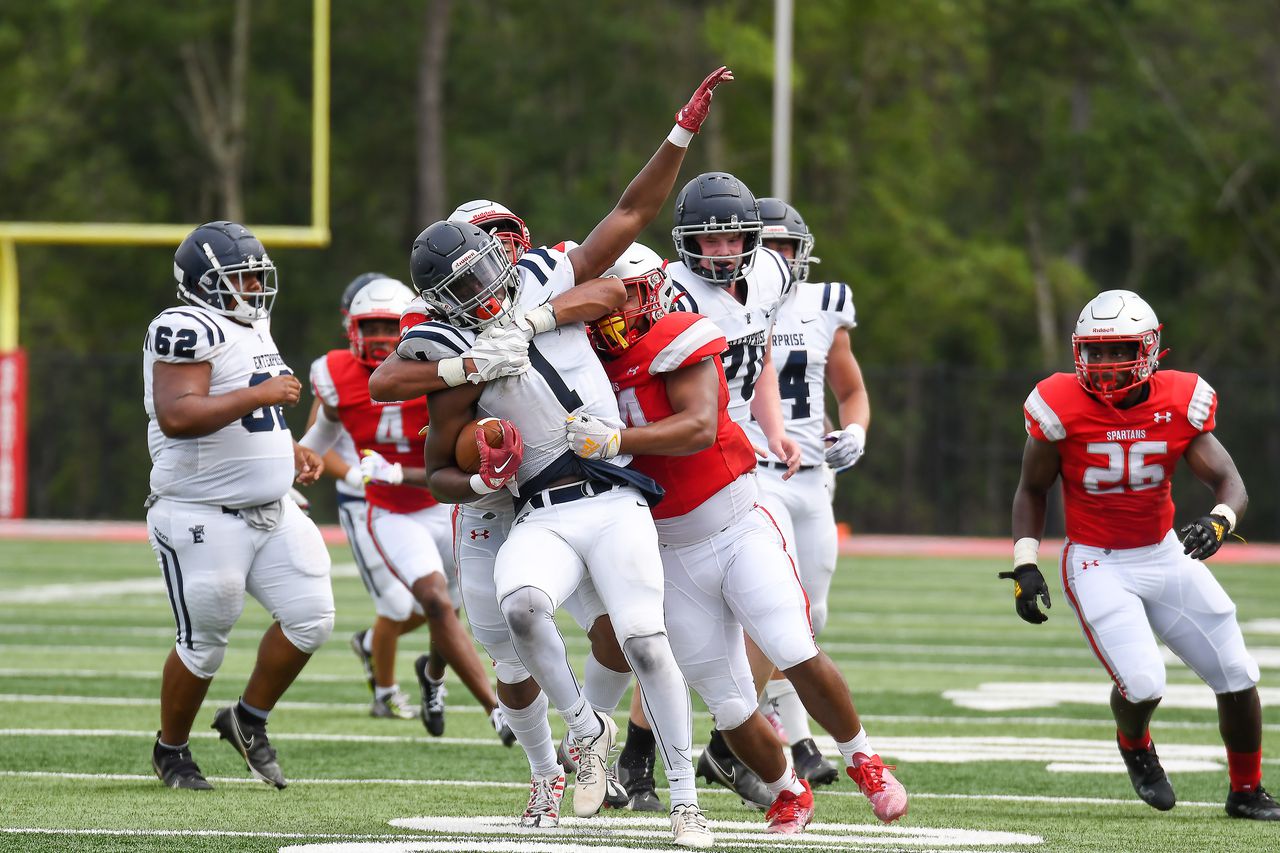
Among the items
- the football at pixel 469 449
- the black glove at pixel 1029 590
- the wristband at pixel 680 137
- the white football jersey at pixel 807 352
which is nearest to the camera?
the football at pixel 469 449

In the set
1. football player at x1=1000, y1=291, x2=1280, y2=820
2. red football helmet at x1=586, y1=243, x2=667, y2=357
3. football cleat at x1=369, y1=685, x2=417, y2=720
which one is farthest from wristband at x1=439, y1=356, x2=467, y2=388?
football cleat at x1=369, y1=685, x2=417, y2=720

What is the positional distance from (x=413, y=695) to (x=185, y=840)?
3.99 meters

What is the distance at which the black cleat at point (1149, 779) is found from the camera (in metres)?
5.82

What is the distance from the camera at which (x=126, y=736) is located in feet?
24.0

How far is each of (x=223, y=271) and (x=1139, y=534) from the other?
302 centimetres

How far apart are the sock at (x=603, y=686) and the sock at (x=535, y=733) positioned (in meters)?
0.28

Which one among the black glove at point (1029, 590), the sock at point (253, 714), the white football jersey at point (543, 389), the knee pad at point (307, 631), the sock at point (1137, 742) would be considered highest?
the white football jersey at point (543, 389)

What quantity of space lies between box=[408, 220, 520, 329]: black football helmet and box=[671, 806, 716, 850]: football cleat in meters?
1.38

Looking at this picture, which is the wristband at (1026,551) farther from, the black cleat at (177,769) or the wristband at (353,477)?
the wristband at (353,477)

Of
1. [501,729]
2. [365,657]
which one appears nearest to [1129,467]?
[501,729]

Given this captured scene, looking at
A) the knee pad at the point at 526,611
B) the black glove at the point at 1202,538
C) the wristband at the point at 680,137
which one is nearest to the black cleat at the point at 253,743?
A: the knee pad at the point at 526,611

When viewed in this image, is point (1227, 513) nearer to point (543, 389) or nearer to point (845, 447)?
point (845, 447)

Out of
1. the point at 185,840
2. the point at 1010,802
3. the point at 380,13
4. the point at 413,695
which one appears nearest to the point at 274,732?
the point at 413,695

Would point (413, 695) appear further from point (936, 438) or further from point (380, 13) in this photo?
point (380, 13)
